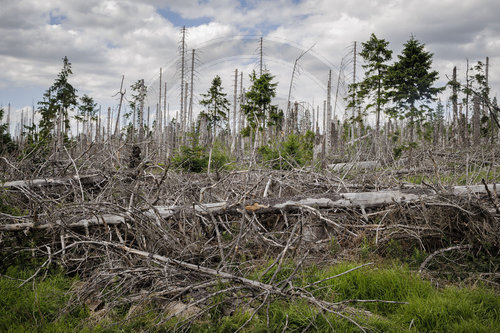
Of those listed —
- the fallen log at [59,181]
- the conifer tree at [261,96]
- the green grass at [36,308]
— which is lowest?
the green grass at [36,308]

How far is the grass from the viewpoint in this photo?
2.67m

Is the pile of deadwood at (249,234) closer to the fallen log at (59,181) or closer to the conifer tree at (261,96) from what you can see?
the fallen log at (59,181)

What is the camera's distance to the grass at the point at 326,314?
2666 mm

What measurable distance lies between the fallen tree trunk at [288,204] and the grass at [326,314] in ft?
3.10

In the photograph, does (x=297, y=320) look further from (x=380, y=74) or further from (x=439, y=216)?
(x=380, y=74)

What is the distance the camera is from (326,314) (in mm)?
2732

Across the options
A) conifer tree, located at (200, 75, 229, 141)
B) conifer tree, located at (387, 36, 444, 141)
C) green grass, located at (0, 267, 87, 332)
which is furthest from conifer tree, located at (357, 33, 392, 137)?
green grass, located at (0, 267, 87, 332)

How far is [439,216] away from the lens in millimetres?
4207

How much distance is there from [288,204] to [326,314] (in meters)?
1.77

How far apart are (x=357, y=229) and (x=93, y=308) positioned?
3490 mm

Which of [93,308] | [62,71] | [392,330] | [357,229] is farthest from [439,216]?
[62,71]

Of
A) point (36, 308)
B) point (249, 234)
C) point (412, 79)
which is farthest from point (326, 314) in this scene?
point (412, 79)

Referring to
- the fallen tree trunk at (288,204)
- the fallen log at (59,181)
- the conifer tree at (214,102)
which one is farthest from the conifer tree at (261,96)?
the fallen tree trunk at (288,204)

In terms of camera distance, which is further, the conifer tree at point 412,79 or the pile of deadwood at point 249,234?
the conifer tree at point 412,79
